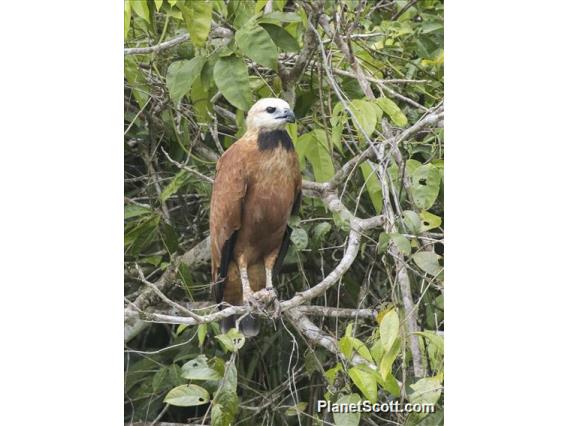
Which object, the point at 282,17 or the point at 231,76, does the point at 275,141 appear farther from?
the point at 282,17

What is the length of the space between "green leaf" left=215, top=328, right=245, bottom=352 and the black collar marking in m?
0.84

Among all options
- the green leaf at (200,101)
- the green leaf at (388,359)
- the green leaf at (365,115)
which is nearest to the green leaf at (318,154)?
the green leaf at (365,115)

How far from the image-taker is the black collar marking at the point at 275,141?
3822 mm

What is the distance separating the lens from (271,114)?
12.3ft

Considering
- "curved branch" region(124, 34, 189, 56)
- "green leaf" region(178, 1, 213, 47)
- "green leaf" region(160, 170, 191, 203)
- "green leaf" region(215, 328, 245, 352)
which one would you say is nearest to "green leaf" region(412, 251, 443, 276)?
"green leaf" region(215, 328, 245, 352)

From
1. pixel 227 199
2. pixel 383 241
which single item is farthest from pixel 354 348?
pixel 227 199

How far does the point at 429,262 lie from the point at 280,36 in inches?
41.6

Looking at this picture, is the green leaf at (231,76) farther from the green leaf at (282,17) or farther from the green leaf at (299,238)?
the green leaf at (299,238)

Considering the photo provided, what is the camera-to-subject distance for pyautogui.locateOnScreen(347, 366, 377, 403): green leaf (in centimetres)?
308

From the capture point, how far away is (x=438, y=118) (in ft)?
11.4

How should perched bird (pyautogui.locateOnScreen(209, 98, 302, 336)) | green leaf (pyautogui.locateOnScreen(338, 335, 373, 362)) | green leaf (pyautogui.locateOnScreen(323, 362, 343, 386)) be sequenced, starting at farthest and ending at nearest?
perched bird (pyautogui.locateOnScreen(209, 98, 302, 336)) < green leaf (pyautogui.locateOnScreen(323, 362, 343, 386)) < green leaf (pyautogui.locateOnScreen(338, 335, 373, 362))

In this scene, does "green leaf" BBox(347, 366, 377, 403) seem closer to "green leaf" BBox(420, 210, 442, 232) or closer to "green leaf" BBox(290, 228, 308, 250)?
"green leaf" BBox(420, 210, 442, 232)

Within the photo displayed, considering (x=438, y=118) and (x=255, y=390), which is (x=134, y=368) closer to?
(x=255, y=390)

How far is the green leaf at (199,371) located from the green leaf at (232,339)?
3.8 inches
